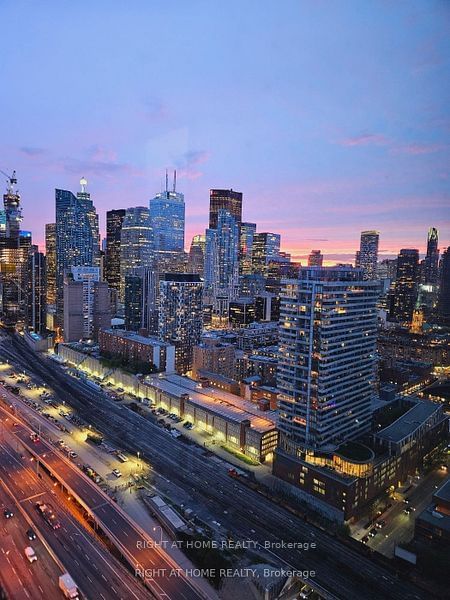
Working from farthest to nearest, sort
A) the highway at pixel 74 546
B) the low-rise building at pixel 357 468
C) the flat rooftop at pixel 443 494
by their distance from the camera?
the low-rise building at pixel 357 468 < the flat rooftop at pixel 443 494 < the highway at pixel 74 546

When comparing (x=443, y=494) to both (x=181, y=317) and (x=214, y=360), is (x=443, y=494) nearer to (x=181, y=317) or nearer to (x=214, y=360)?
(x=214, y=360)

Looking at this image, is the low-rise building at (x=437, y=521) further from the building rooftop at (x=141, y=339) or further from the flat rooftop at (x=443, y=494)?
the building rooftop at (x=141, y=339)

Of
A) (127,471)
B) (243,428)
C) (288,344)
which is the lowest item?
(127,471)

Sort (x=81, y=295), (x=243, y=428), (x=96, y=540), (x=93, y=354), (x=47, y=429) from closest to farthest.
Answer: (x=96, y=540)
(x=243, y=428)
(x=47, y=429)
(x=93, y=354)
(x=81, y=295)

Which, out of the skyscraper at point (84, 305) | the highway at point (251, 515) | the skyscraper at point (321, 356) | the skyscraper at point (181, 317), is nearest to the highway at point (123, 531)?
the highway at point (251, 515)

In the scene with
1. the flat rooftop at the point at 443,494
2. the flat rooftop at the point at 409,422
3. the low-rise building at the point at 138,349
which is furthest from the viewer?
the low-rise building at the point at 138,349

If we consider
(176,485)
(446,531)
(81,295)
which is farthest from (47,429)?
(81,295)

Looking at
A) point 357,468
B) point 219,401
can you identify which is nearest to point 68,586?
point 357,468

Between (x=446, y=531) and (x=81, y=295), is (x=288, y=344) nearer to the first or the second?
(x=446, y=531)
